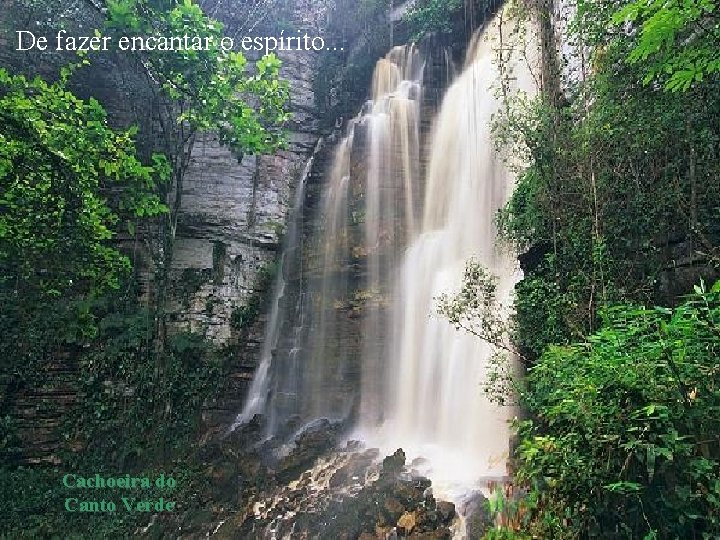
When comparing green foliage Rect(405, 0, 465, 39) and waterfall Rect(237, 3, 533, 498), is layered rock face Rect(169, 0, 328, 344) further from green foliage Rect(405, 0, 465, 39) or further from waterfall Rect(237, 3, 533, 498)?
green foliage Rect(405, 0, 465, 39)

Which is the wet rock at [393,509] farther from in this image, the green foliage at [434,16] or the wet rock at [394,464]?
the green foliage at [434,16]

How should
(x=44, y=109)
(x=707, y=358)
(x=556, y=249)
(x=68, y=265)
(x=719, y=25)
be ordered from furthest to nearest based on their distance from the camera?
(x=68, y=265) < (x=44, y=109) < (x=556, y=249) < (x=719, y=25) < (x=707, y=358)

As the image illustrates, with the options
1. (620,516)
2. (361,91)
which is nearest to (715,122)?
(620,516)

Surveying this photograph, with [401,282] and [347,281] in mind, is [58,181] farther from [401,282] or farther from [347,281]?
[401,282]

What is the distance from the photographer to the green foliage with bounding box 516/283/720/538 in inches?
108

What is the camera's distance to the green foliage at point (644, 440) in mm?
2738

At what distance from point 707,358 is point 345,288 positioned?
27.8ft

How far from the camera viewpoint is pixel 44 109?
24.4ft

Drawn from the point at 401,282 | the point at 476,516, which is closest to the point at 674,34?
the point at 476,516

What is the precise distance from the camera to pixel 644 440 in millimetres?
2867

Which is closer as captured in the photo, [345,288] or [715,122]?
[715,122]

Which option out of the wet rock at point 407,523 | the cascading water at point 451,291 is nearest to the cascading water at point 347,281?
the cascading water at point 451,291

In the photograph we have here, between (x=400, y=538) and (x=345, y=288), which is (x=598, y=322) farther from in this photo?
(x=345, y=288)

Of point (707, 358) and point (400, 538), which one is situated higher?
point (707, 358)
